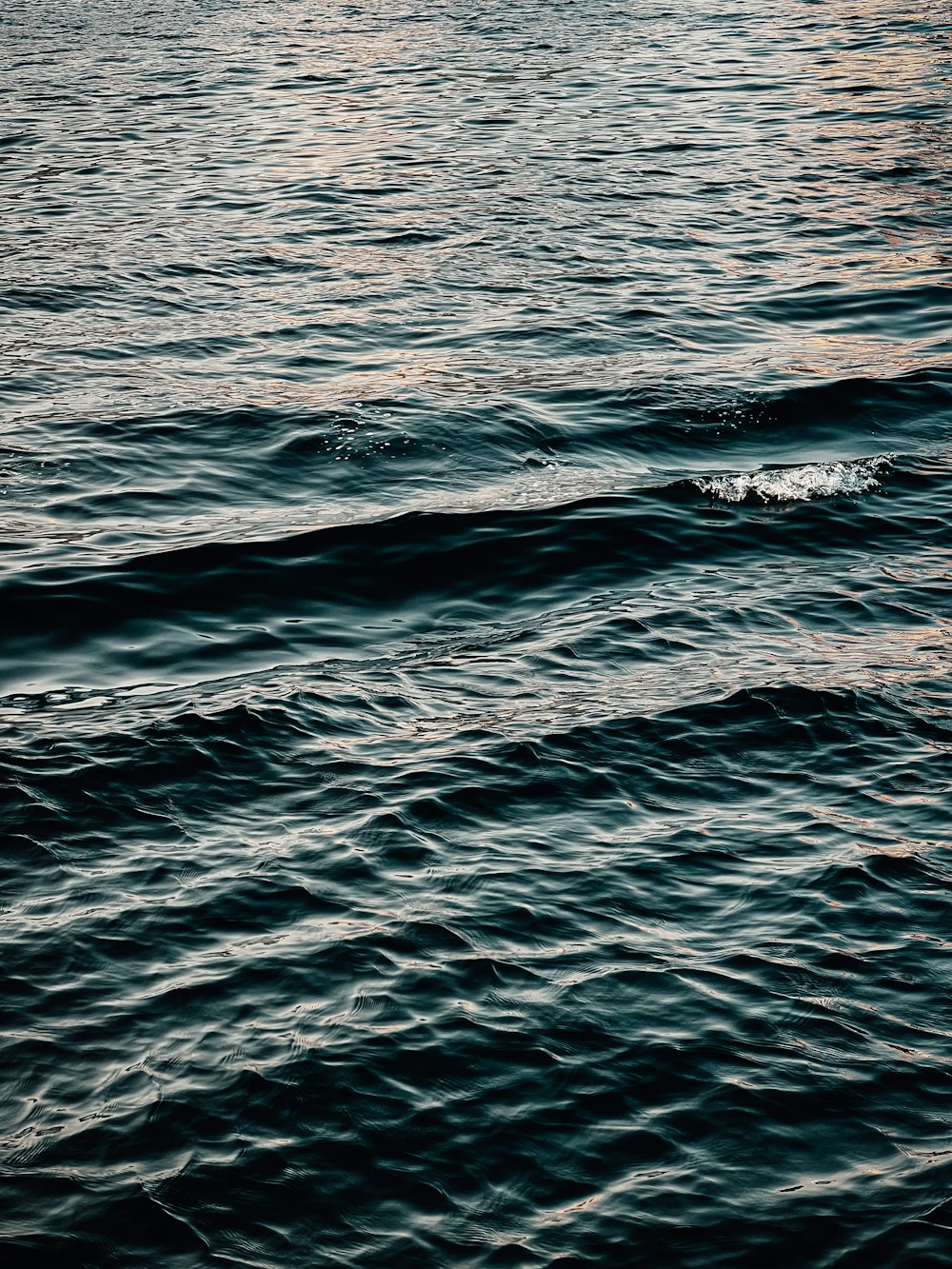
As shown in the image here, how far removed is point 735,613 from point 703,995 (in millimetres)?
4048

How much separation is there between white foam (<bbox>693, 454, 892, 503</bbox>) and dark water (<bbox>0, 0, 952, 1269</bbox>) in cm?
6

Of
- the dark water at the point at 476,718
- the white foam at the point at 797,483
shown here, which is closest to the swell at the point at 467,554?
the dark water at the point at 476,718

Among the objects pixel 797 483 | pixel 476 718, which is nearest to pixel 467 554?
pixel 476 718

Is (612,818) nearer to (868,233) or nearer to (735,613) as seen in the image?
(735,613)

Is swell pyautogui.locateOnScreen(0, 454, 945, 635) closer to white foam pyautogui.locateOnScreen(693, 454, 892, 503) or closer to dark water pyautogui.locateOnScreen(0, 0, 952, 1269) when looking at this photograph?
dark water pyautogui.locateOnScreen(0, 0, 952, 1269)

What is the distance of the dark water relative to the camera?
550 centimetres

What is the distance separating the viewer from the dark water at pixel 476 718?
5504mm

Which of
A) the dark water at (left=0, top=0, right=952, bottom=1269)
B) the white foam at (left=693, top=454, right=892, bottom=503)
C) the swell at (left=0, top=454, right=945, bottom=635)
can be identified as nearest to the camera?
the dark water at (left=0, top=0, right=952, bottom=1269)

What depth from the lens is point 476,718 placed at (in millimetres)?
8531

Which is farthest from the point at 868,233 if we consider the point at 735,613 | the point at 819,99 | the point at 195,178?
the point at 735,613

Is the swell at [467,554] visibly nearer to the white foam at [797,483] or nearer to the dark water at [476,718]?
the dark water at [476,718]

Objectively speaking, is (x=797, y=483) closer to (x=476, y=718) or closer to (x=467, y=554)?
(x=467, y=554)

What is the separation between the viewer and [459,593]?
10.4 meters

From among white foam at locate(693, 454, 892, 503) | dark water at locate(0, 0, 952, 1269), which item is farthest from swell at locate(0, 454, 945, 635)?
white foam at locate(693, 454, 892, 503)
